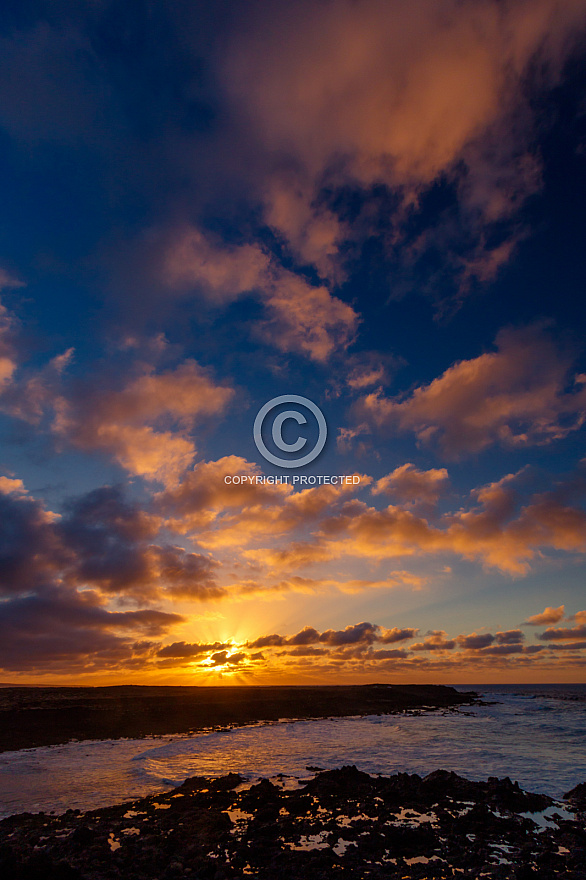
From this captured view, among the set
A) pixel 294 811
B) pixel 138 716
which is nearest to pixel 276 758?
pixel 294 811

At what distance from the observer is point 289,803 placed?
1942cm

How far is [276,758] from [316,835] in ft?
57.6

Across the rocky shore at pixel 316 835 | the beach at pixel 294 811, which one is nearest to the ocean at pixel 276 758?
the beach at pixel 294 811

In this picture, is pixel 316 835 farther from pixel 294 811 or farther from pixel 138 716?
pixel 138 716

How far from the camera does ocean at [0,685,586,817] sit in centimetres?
2309

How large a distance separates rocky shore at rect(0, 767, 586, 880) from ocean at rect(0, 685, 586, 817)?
129 inches

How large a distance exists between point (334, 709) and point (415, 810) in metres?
61.0

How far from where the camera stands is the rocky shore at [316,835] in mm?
12898

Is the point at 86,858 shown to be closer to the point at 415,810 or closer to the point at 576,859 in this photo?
the point at 415,810

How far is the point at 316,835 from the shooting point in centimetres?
1581

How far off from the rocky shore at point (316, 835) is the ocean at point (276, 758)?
3.28 metres

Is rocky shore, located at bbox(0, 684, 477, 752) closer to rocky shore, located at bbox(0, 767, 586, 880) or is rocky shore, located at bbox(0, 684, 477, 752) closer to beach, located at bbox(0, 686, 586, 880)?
beach, located at bbox(0, 686, 586, 880)

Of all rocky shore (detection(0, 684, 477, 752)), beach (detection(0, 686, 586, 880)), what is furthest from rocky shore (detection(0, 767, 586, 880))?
rocky shore (detection(0, 684, 477, 752))

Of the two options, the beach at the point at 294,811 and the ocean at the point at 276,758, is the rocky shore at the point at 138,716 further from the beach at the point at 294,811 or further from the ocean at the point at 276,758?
the beach at the point at 294,811
